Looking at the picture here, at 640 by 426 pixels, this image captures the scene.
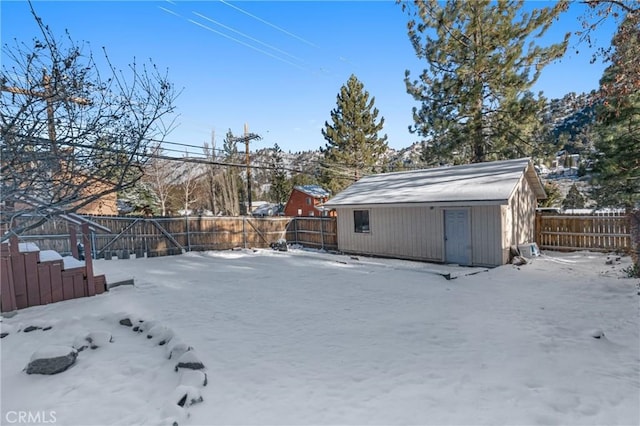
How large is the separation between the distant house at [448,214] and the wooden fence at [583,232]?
1.56 ft

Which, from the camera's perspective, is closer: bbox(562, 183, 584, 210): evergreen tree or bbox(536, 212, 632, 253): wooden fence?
bbox(536, 212, 632, 253): wooden fence

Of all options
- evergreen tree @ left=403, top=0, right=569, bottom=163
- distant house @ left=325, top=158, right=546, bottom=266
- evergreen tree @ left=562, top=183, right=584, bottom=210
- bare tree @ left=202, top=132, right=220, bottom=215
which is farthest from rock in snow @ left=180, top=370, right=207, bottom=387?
bare tree @ left=202, top=132, right=220, bottom=215

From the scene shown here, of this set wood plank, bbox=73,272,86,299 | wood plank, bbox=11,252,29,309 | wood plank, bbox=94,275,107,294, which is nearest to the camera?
wood plank, bbox=11,252,29,309

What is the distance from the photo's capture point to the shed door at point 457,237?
11117 mm

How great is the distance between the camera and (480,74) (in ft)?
52.5

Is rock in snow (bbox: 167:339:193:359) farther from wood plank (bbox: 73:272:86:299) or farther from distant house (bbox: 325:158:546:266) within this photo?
distant house (bbox: 325:158:546:266)

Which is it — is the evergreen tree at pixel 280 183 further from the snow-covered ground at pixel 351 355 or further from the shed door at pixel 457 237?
the snow-covered ground at pixel 351 355

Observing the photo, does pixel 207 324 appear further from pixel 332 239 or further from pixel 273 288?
pixel 332 239

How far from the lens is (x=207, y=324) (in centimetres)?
556

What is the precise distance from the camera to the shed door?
11.1 m

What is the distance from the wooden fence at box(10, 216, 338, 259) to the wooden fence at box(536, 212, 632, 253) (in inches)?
331

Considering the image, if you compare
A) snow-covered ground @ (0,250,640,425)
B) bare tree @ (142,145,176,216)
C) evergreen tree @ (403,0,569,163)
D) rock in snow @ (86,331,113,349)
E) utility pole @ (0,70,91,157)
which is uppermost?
evergreen tree @ (403,0,569,163)

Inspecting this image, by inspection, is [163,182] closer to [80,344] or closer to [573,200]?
[80,344]

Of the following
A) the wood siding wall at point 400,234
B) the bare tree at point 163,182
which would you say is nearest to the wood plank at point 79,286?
the wood siding wall at point 400,234
